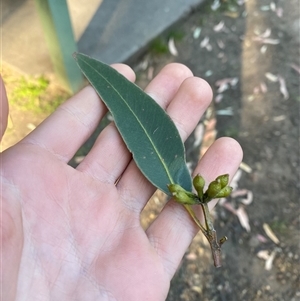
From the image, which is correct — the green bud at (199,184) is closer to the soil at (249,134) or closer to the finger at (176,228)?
the finger at (176,228)

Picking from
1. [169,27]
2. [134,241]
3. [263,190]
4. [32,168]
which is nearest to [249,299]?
[263,190]

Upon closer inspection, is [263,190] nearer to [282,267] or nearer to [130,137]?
[282,267]

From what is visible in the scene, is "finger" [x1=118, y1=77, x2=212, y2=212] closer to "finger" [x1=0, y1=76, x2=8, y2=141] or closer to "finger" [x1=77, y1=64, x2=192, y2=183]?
"finger" [x1=77, y1=64, x2=192, y2=183]

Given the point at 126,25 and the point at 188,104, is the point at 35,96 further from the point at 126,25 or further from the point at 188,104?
the point at 188,104

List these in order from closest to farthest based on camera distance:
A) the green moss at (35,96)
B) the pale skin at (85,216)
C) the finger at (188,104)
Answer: the pale skin at (85,216)
the finger at (188,104)
the green moss at (35,96)

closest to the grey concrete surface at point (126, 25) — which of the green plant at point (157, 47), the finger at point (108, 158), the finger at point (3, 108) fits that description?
the green plant at point (157, 47)

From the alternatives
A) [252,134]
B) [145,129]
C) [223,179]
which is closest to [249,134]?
[252,134]
